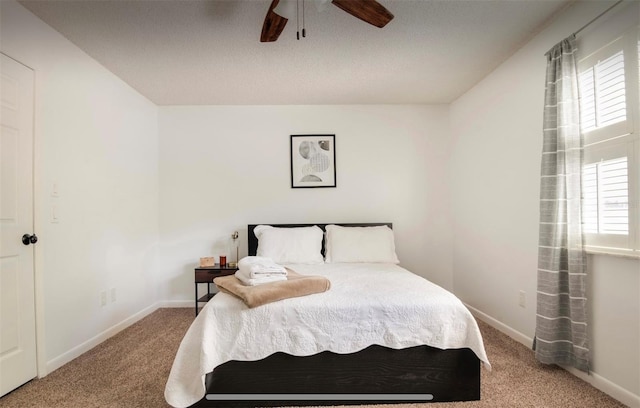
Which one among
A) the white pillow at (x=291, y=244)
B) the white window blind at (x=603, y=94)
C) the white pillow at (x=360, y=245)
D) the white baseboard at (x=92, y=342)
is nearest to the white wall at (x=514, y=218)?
the white window blind at (x=603, y=94)

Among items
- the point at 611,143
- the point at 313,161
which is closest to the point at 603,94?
the point at 611,143

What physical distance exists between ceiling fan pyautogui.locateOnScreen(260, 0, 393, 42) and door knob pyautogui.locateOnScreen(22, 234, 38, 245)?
2.00 meters

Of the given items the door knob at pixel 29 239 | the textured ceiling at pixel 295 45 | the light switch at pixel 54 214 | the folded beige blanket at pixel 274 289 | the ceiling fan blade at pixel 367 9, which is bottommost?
the folded beige blanket at pixel 274 289

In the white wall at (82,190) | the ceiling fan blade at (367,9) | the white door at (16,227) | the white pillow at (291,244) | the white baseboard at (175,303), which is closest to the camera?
the ceiling fan blade at (367,9)

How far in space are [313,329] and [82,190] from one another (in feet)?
7.29

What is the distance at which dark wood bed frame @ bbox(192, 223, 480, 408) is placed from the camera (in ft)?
5.78

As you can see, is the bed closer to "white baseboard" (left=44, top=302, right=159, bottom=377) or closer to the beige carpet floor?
the beige carpet floor

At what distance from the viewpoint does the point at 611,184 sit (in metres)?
1.88

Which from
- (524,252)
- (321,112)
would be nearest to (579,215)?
(524,252)

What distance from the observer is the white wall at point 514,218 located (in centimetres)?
182

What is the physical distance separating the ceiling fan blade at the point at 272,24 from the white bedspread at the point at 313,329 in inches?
62.4

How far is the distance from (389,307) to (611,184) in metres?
Result: 1.48

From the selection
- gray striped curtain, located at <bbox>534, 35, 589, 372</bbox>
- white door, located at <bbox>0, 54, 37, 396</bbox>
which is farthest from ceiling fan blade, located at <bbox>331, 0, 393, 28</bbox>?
white door, located at <bbox>0, 54, 37, 396</bbox>

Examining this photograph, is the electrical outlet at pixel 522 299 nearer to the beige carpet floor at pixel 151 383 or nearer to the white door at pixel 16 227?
the beige carpet floor at pixel 151 383
